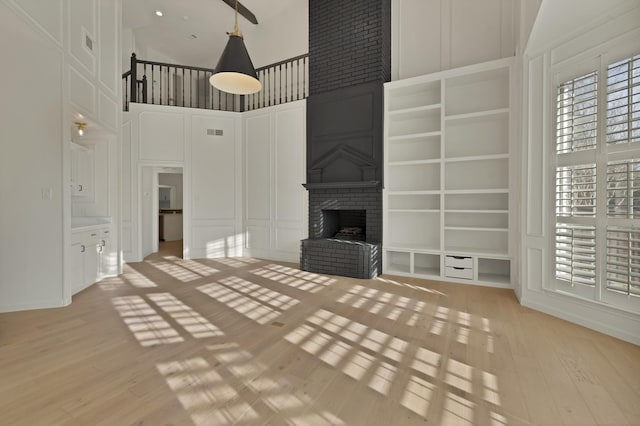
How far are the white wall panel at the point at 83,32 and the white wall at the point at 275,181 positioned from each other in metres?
3.04

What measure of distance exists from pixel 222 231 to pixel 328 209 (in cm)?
276

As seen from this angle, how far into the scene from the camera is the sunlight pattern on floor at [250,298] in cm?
323

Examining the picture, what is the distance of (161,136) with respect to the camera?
6.42 metres

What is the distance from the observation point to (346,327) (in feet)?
9.41

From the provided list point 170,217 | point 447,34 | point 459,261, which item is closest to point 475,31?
point 447,34

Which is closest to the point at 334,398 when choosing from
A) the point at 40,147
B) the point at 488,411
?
the point at 488,411

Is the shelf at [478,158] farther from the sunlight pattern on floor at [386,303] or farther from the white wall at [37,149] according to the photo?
the white wall at [37,149]

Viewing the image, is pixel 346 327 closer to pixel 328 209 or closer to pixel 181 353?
pixel 181 353

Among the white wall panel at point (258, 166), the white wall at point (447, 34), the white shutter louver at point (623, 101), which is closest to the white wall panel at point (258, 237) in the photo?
the white wall panel at point (258, 166)

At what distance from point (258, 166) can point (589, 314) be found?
19.2 ft

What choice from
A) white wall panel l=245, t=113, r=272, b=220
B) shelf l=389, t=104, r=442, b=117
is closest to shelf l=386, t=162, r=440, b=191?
shelf l=389, t=104, r=442, b=117

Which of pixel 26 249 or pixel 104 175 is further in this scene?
pixel 104 175

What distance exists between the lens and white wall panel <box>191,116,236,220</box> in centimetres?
664

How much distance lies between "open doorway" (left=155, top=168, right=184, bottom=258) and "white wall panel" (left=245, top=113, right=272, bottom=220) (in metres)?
2.35
